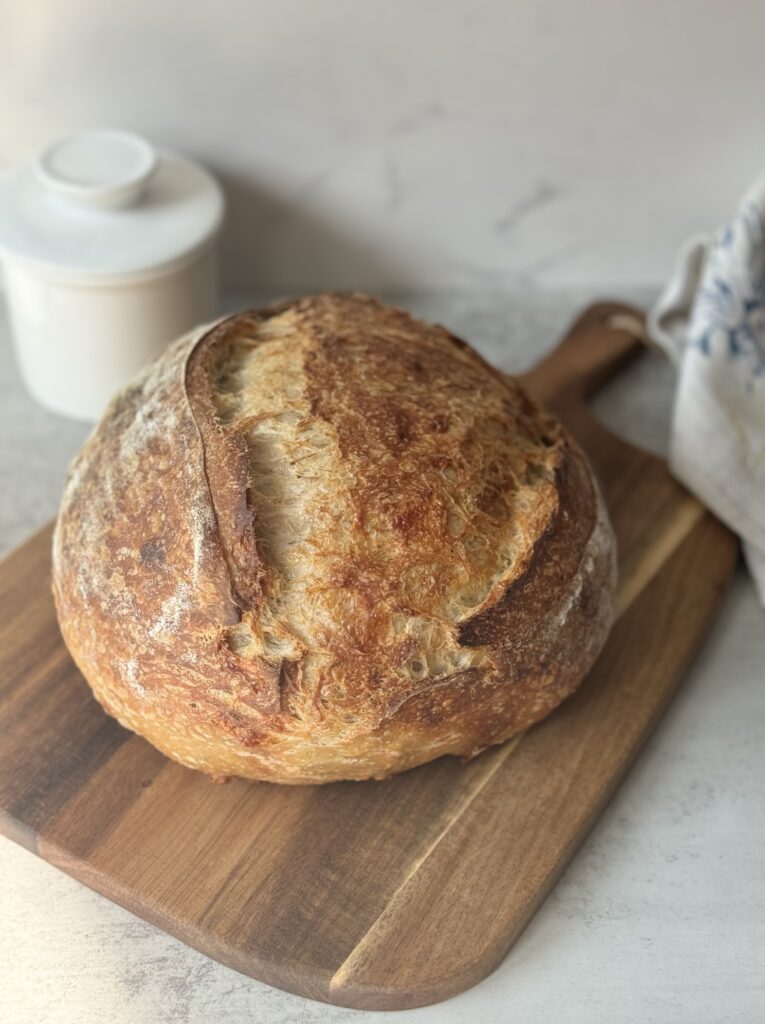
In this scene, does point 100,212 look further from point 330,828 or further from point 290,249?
point 330,828

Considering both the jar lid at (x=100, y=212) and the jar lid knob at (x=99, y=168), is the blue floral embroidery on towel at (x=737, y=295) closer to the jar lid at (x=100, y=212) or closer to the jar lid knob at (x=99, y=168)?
the jar lid at (x=100, y=212)

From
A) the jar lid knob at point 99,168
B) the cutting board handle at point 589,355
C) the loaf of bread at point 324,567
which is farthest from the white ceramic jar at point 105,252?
the cutting board handle at point 589,355

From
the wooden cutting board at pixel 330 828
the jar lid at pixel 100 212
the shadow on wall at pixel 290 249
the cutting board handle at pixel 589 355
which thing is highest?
the jar lid at pixel 100 212

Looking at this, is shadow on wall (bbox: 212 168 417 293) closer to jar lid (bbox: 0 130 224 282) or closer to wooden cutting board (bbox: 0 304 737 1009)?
jar lid (bbox: 0 130 224 282)

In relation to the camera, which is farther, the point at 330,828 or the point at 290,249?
the point at 290,249

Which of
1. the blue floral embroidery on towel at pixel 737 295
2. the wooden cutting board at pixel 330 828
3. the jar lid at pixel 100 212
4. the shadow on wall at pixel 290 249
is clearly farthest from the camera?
the shadow on wall at pixel 290 249

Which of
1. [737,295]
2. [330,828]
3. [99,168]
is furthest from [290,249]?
[330,828]
